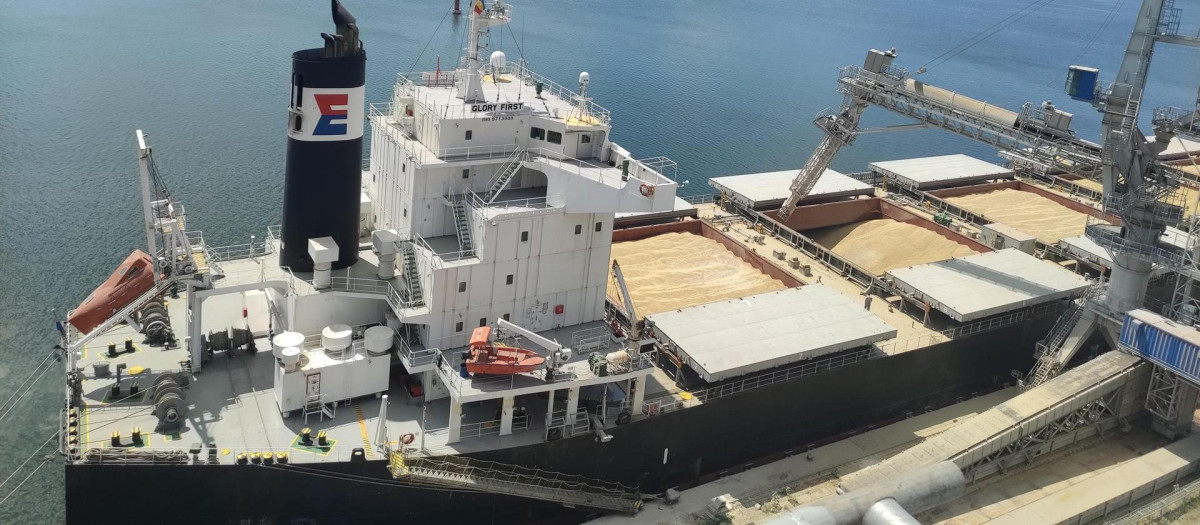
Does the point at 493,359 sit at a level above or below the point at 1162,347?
below

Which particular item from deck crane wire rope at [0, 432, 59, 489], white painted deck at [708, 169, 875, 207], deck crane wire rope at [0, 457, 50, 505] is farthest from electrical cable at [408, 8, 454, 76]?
deck crane wire rope at [0, 457, 50, 505]

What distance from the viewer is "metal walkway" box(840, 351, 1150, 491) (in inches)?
918

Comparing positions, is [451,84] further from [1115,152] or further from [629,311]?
[1115,152]

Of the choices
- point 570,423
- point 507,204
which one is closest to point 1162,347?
point 570,423

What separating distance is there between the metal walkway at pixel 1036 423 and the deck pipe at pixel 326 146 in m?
14.0

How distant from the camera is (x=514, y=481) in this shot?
65.5 ft

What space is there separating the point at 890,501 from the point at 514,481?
28.7 ft

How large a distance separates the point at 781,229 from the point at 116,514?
24318mm

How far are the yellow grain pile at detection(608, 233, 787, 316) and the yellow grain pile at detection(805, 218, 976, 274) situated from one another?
5843 mm

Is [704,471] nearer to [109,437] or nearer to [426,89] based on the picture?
[426,89]

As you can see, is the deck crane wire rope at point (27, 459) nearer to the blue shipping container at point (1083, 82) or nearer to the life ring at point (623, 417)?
the life ring at point (623, 417)

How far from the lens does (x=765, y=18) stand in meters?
110

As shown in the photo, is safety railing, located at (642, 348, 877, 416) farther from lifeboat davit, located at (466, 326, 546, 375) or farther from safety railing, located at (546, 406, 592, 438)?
lifeboat davit, located at (466, 326, 546, 375)

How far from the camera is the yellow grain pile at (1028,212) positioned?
36812 mm
